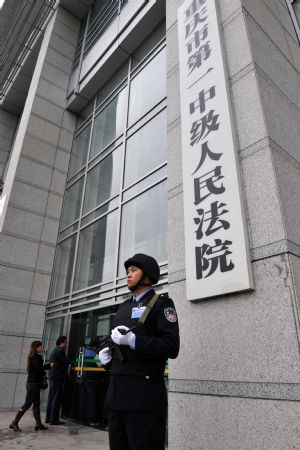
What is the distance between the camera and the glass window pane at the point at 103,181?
834cm

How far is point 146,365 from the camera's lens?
2.39 m

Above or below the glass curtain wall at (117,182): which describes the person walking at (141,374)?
below

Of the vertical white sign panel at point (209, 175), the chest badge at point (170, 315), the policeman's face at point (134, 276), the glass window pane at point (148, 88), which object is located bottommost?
the chest badge at point (170, 315)

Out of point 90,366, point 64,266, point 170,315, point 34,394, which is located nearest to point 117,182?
point 64,266

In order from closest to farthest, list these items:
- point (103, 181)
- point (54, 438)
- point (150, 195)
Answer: point (54, 438), point (150, 195), point (103, 181)

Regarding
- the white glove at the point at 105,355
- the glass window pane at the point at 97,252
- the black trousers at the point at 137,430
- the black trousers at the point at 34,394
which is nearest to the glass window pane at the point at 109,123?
the glass window pane at the point at 97,252

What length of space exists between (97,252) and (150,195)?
→ 7.12ft

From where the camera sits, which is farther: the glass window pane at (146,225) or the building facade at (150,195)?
the glass window pane at (146,225)

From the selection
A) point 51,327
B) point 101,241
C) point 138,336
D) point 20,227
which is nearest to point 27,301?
point 51,327

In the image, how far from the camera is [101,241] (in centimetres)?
808

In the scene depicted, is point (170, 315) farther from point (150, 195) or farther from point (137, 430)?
point (150, 195)

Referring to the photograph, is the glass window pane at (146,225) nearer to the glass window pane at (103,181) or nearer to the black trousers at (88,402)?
the glass window pane at (103,181)

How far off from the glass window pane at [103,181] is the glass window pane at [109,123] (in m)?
0.60

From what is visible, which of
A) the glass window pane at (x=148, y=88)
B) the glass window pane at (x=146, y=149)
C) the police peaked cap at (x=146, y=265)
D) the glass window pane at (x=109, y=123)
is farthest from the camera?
the glass window pane at (x=109, y=123)
